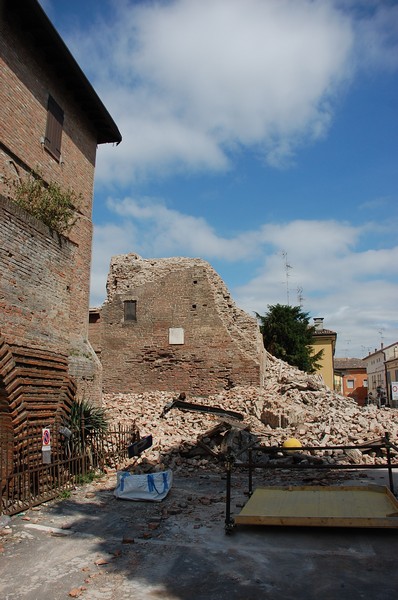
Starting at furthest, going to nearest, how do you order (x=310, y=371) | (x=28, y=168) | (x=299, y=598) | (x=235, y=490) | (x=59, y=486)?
(x=310, y=371) < (x=28, y=168) < (x=235, y=490) < (x=59, y=486) < (x=299, y=598)

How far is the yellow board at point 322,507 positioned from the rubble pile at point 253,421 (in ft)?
14.7

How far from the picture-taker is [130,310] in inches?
854

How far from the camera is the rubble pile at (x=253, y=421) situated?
41.6 feet

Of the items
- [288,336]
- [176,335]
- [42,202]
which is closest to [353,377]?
[288,336]

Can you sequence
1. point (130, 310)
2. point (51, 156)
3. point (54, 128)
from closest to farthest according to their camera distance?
point (51, 156) → point (54, 128) → point (130, 310)

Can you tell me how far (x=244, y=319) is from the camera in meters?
20.5

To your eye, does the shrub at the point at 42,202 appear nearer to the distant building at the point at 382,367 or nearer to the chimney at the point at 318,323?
the chimney at the point at 318,323

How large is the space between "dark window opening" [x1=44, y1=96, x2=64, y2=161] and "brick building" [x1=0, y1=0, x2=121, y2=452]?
0.09 feet

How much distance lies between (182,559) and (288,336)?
24942 millimetres

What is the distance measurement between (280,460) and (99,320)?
12.3 meters

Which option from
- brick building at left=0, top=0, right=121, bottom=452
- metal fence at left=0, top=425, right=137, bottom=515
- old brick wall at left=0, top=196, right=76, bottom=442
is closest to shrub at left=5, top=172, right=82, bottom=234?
brick building at left=0, top=0, right=121, bottom=452

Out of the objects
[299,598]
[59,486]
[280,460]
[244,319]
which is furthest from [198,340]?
[299,598]

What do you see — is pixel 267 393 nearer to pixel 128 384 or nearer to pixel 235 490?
pixel 128 384

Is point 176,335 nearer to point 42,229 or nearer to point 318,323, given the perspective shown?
point 42,229
